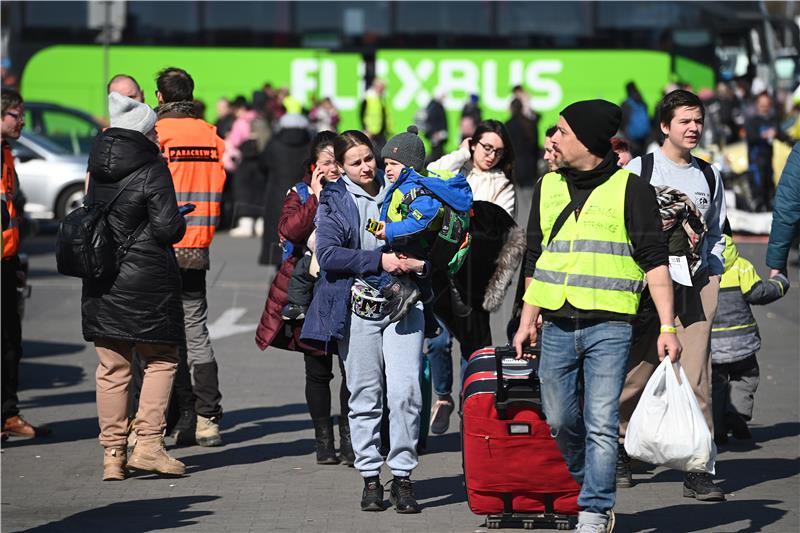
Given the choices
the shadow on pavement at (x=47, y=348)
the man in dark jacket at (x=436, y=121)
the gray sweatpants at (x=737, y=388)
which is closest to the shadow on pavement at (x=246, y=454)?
the gray sweatpants at (x=737, y=388)

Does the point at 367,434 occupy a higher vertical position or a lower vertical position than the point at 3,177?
lower

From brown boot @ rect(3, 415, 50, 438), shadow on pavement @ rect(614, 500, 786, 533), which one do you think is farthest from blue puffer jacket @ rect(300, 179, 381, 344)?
brown boot @ rect(3, 415, 50, 438)

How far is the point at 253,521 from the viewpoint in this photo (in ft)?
22.2

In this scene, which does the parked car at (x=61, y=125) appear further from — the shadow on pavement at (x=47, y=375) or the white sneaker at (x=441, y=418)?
the white sneaker at (x=441, y=418)

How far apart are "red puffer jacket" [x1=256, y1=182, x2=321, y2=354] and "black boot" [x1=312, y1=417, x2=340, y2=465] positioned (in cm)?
41

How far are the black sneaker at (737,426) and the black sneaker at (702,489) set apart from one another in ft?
5.32

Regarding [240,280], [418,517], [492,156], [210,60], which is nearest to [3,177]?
[492,156]

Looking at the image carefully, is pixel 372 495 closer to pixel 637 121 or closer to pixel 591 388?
pixel 591 388

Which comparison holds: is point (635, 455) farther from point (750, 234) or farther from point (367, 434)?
point (750, 234)

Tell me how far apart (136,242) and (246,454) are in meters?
1.59

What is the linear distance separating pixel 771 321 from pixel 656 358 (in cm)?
681

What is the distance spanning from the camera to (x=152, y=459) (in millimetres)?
7625

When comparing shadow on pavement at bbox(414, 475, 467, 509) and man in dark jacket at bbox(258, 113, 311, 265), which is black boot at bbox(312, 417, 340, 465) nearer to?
shadow on pavement at bbox(414, 475, 467, 509)

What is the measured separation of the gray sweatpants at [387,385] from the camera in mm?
6836
